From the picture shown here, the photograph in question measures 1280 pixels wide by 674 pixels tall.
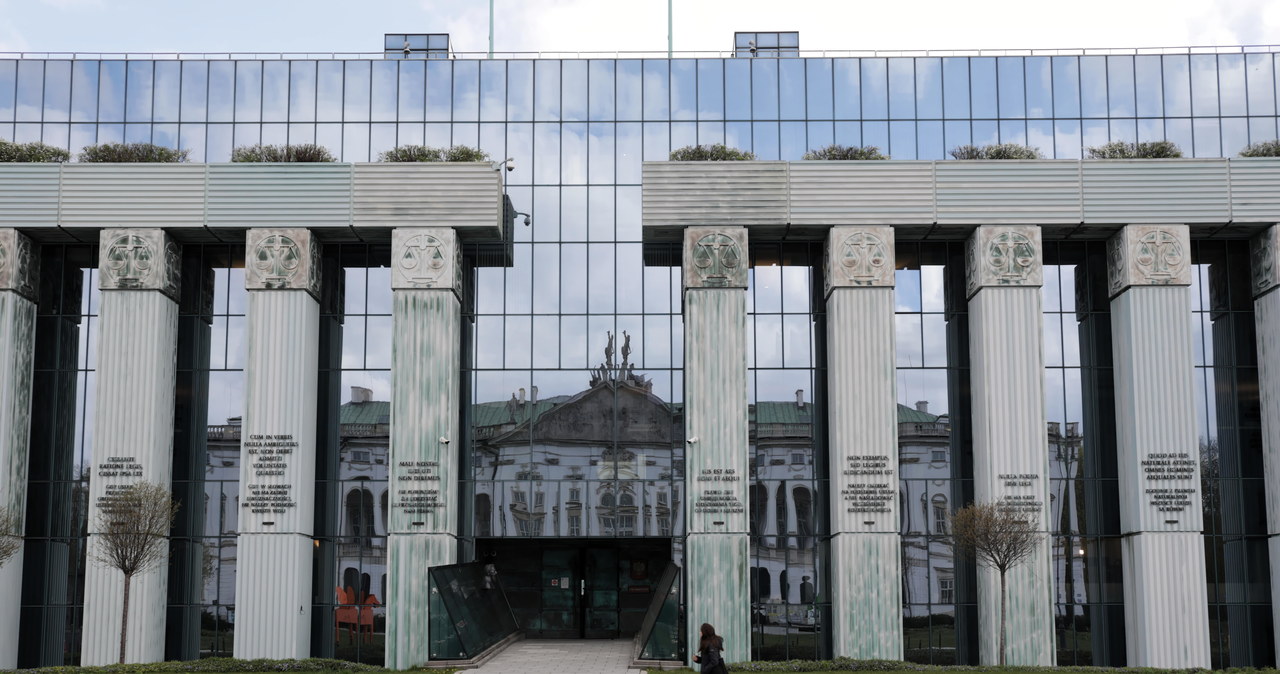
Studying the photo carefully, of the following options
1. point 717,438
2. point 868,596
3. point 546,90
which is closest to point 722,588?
point 868,596

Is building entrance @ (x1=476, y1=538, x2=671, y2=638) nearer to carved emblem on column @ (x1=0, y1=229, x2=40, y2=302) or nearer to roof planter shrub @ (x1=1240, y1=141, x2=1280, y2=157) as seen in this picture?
carved emblem on column @ (x1=0, y1=229, x2=40, y2=302)

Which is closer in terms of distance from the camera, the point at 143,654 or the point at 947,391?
the point at 143,654

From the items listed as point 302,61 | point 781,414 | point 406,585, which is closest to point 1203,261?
point 781,414

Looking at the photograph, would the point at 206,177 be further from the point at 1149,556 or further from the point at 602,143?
the point at 1149,556

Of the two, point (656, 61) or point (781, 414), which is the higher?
point (656, 61)

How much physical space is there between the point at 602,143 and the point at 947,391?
476 inches

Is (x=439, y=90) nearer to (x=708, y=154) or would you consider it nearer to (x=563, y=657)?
(x=708, y=154)

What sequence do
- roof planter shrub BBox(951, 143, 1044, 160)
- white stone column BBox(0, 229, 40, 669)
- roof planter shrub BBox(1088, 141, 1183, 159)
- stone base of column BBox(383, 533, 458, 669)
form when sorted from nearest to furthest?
stone base of column BBox(383, 533, 458, 669) < white stone column BBox(0, 229, 40, 669) < roof planter shrub BBox(1088, 141, 1183, 159) < roof planter shrub BBox(951, 143, 1044, 160)

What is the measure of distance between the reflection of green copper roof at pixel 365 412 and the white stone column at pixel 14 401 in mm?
8425

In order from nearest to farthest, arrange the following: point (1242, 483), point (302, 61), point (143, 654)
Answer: point (143, 654) → point (1242, 483) → point (302, 61)

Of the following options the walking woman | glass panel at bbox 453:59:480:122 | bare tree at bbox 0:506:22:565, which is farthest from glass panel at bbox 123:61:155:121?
the walking woman

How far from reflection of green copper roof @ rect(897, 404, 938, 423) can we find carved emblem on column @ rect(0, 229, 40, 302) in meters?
24.1

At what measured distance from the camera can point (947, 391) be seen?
38750 millimetres

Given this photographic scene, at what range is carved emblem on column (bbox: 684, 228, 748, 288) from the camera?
37500mm
